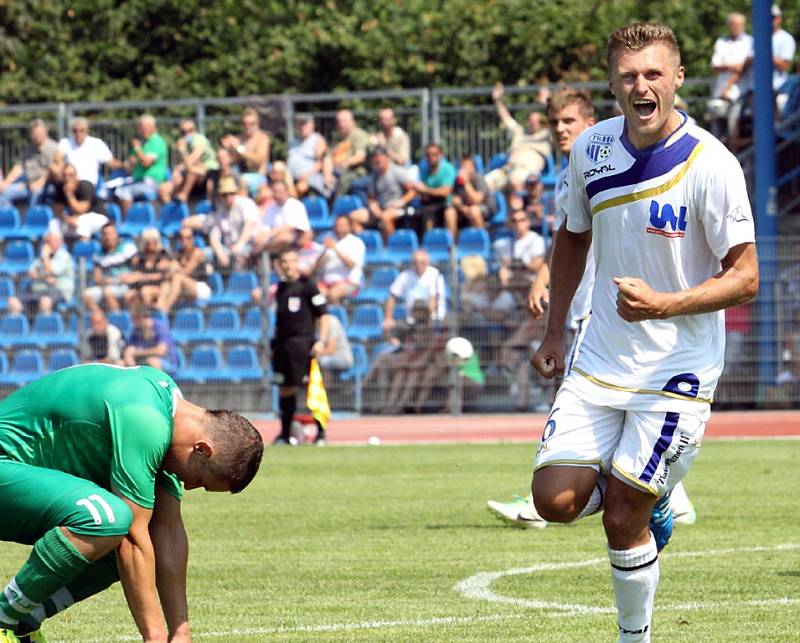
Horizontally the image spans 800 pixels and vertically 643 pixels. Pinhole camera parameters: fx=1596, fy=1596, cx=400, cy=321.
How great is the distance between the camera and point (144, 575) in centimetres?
603

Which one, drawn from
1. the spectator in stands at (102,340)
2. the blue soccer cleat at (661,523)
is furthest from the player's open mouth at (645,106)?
the spectator in stands at (102,340)

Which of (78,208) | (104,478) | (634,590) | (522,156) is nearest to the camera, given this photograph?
(634,590)

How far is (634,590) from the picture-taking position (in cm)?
612

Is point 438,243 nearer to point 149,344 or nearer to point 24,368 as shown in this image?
point 149,344

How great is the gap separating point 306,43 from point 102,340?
12036mm

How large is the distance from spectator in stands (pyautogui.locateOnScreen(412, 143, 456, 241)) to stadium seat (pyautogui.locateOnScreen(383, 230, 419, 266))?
1.04 ft

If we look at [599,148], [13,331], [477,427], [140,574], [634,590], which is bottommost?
[477,427]

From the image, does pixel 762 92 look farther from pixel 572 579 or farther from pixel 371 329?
pixel 572 579

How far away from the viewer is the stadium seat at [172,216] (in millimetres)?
23906

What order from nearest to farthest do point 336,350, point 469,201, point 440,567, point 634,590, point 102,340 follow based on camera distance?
point 634,590, point 440,567, point 336,350, point 102,340, point 469,201

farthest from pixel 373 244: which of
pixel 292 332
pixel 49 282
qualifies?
pixel 49 282

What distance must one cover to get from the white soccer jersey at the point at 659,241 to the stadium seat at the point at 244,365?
14.8 meters

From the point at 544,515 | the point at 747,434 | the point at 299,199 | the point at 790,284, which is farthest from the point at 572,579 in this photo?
the point at 299,199

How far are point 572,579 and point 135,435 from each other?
3.27 metres
